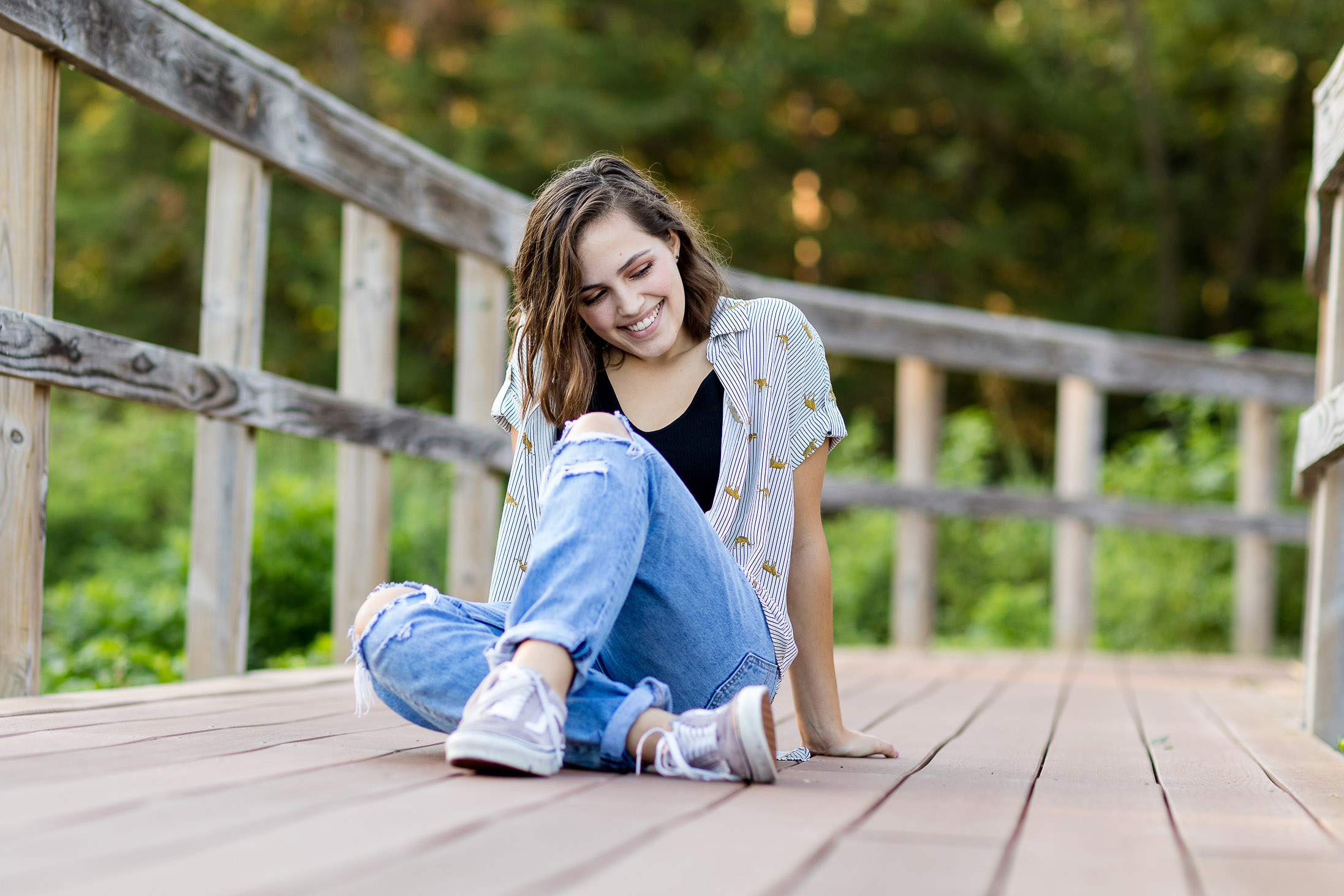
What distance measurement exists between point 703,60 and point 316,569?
30.5ft

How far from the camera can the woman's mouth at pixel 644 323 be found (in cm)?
220

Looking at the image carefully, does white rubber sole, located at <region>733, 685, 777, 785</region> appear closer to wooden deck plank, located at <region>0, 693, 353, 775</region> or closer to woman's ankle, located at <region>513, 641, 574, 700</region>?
woman's ankle, located at <region>513, 641, 574, 700</region>

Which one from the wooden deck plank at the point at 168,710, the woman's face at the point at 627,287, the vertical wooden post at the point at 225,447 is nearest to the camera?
the wooden deck plank at the point at 168,710

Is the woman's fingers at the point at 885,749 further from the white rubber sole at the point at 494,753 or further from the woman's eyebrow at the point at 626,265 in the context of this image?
the woman's eyebrow at the point at 626,265

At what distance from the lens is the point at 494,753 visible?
1652 mm

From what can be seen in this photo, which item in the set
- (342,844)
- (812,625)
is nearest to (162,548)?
(812,625)

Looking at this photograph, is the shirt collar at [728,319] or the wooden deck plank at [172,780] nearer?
the wooden deck plank at [172,780]

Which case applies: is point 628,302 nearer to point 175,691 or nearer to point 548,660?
point 548,660

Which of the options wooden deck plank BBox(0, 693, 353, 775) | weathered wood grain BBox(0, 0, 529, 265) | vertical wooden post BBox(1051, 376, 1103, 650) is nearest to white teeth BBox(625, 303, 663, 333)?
wooden deck plank BBox(0, 693, 353, 775)

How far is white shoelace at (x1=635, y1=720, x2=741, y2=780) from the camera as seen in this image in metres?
1.74

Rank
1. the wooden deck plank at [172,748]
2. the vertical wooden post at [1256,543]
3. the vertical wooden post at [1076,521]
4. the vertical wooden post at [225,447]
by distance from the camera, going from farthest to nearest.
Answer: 1. the vertical wooden post at [1256,543]
2. the vertical wooden post at [1076,521]
3. the vertical wooden post at [225,447]
4. the wooden deck plank at [172,748]

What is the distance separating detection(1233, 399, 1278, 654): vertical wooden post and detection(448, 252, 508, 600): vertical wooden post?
3075 millimetres

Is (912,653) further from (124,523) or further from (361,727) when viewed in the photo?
(124,523)

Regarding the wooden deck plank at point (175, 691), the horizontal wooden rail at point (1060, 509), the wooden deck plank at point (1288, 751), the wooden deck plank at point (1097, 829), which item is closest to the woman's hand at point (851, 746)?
the wooden deck plank at point (1097, 829)
